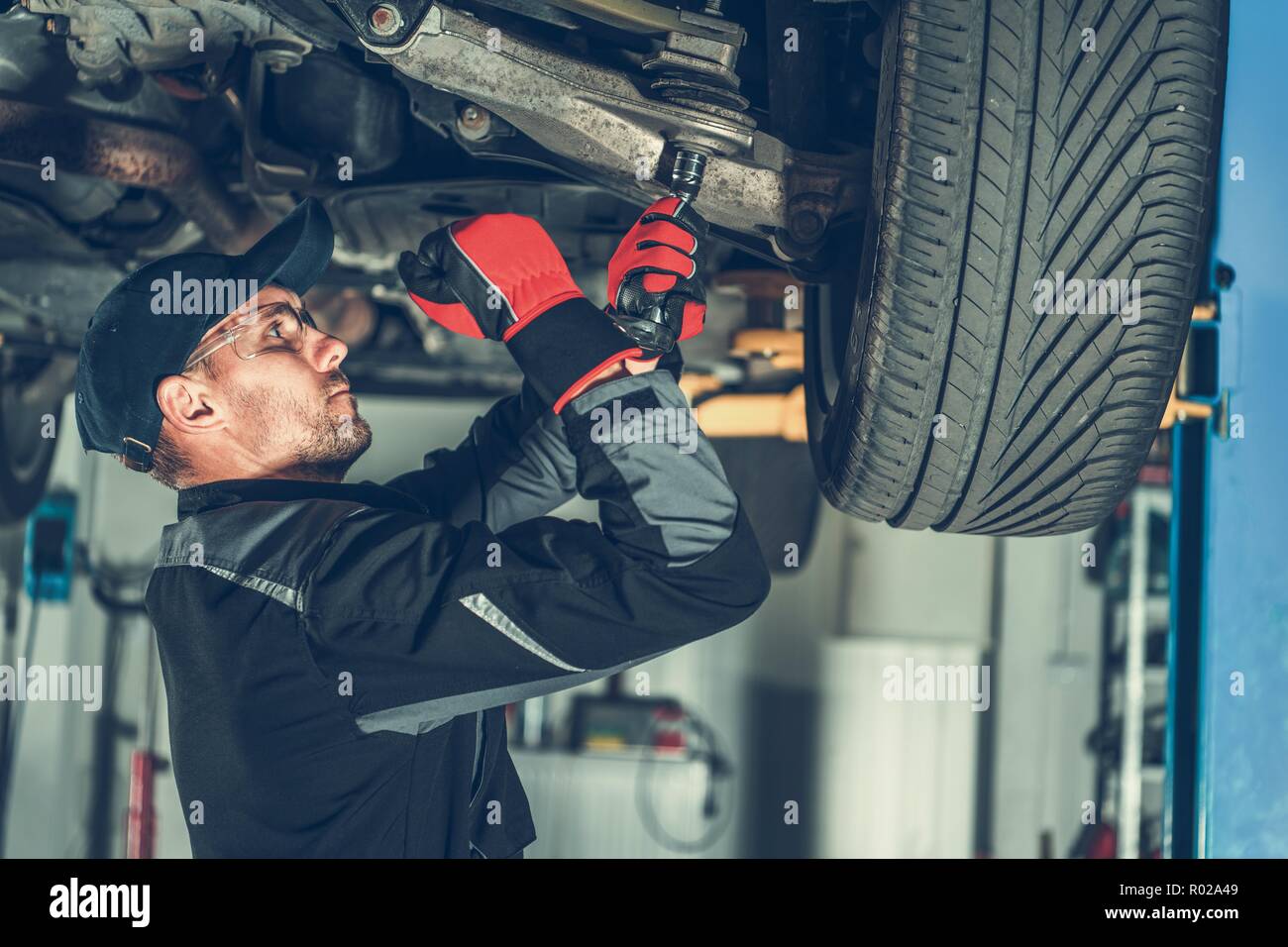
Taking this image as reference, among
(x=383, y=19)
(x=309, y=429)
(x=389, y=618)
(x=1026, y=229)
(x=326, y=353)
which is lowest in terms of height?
(x=389, y=618)

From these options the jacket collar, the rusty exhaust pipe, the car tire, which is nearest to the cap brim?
the jacket collar

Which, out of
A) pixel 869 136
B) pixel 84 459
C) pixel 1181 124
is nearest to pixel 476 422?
pixel 869 136

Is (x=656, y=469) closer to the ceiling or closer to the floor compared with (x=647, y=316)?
closer to the floor

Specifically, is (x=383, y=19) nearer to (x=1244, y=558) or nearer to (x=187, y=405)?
(x=187, y=405)

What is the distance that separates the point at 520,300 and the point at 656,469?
0.26 metres

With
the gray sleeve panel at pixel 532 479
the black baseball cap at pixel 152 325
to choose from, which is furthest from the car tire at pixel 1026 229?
the black baseball cap at pixel 152 325

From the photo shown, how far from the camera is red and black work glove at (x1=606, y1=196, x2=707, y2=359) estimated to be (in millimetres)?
1290

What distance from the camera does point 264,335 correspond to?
56.7 inches

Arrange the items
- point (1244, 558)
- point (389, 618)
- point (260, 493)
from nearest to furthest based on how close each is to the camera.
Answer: point (389, 618)
point (260, 493)
point (1244, 558)

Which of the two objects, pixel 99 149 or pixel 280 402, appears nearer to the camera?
pixel 280 402

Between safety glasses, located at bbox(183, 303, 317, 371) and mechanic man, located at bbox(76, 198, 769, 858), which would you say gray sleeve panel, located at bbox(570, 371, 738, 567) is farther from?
safety glasses, located at bbox(183, 303, 317, 371)

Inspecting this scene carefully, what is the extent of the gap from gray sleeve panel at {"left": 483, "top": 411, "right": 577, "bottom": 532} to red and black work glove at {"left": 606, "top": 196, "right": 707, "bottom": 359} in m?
0.35

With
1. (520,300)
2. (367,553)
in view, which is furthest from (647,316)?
(367,553)

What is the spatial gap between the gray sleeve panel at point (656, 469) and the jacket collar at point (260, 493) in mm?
353
